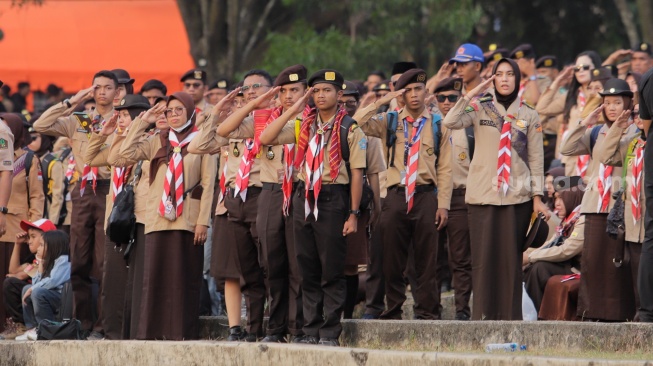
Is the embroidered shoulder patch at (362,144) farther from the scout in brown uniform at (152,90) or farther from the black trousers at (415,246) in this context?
the scout in brown uniform at (152,90)

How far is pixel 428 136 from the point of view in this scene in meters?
12.8

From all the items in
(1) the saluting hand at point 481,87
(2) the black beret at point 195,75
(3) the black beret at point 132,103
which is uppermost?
(2) the black beret at point 195,75

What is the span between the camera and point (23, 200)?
14797mm

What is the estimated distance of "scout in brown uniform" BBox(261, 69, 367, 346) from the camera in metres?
10.9

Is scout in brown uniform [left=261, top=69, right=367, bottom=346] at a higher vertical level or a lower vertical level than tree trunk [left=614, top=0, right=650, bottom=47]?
lower

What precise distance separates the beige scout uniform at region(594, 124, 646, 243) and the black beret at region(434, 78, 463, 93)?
2.08 metres

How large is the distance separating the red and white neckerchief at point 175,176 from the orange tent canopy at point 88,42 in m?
11.7

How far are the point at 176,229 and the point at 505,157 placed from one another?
2.98 m

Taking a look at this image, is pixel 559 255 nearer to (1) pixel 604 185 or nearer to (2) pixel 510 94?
(1) pixel 604 185

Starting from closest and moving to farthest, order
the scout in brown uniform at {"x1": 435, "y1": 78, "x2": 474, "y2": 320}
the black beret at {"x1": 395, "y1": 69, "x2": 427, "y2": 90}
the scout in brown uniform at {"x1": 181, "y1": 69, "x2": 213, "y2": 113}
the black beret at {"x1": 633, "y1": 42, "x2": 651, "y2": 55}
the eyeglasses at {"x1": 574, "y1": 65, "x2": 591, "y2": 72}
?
the black beret at {"x1": 395, "y1": 69, "x2": 427, "y2": 90} → the scout in brown uniform at {"x1": 435, "y1": 78, "x2": 474, "y2": 320} → the scout in brown uniform at {"x1": 181, "y1": 69, "x2": 213, "y2": 113} → the eyeglasses at {"x1": 574, "y1": 65, "x2": 591, "y2": 72} → the black beret at {"x1": 633, "y1": 42, "x2": 651, "y2": 55}

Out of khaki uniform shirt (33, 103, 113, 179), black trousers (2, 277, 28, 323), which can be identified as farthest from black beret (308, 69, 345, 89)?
black trousers (2, 277, 28, 323)

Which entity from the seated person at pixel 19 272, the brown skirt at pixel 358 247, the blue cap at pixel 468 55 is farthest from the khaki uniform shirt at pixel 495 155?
the seated person at pixel 19 272

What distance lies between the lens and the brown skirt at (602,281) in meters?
12.1

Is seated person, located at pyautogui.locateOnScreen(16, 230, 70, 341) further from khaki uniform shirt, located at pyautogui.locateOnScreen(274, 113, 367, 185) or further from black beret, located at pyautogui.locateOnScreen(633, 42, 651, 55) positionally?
black beret, located at pyautogui.locateOnScreen(633, 42, 651, 55)
